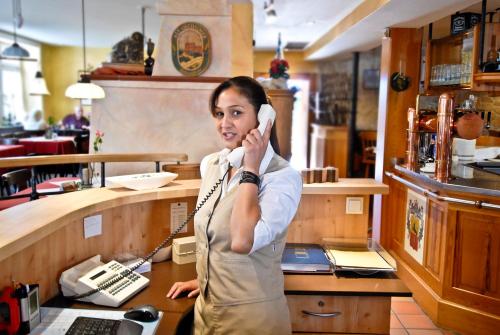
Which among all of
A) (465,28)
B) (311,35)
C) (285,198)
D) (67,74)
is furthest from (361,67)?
(285,198)

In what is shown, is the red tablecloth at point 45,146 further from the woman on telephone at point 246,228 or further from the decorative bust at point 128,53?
the woman on telephone at point 246,228

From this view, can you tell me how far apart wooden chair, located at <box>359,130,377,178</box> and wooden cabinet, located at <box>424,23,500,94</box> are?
9.61 feet

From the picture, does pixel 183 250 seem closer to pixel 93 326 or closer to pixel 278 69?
pixel 93 326

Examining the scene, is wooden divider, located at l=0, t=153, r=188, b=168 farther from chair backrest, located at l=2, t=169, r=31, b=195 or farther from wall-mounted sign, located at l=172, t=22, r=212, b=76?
chair backrest, located at l=2, t=169, r=31, b=195

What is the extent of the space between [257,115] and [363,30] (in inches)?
168

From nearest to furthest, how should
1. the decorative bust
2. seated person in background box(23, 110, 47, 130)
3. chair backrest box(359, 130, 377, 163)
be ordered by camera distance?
the decorative bust < chair backrest box(359, 130, 377, 163) < seated person in background box(23, 110, 47, 130)

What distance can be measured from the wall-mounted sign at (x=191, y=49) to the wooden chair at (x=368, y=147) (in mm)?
4564

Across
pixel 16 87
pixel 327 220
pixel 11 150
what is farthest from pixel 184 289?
pixel 16 87

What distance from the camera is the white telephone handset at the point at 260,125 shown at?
1.46m

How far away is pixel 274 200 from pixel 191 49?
2660 millimetres

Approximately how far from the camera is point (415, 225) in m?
3.66

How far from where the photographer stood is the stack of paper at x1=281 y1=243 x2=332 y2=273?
212cm

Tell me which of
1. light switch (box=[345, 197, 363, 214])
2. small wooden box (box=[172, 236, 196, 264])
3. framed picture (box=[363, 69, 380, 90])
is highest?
framed picture (box=[363, 69, 380, 90])

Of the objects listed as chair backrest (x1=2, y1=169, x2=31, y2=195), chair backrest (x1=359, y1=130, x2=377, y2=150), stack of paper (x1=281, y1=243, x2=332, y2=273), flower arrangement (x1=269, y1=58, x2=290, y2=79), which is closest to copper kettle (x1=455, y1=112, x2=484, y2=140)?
stack of paper (x1=281, y1=243, x2=332, y2=273)
